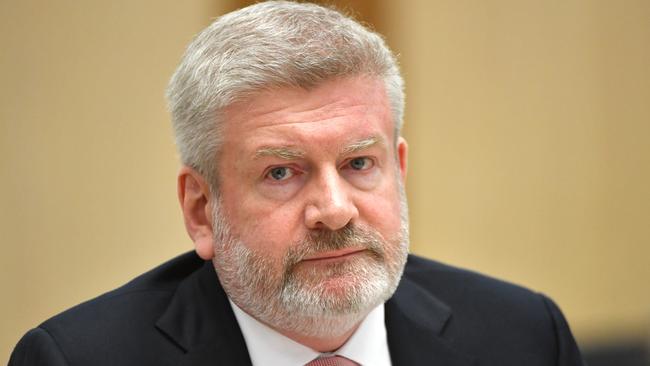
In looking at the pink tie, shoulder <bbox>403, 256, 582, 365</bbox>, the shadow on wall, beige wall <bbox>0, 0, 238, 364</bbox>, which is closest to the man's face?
the pink tie

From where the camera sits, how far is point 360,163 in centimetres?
240

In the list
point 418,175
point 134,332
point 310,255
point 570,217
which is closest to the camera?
point 310,255

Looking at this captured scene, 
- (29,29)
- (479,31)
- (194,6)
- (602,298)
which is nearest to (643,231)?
(602,298)

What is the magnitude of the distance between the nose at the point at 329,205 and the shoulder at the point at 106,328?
539 millimetres

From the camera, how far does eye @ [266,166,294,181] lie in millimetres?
2330

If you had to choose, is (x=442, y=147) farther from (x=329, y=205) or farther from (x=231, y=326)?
(x=329, y=205)

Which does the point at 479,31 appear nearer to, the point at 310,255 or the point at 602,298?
the point at 602,298

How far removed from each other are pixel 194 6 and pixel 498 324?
7.30 feet

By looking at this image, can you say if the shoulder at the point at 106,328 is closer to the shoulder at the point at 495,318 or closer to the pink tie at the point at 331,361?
the pink tie at the point at 331,361

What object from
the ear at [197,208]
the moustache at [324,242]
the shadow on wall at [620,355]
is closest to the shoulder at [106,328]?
the ear at [197,208]

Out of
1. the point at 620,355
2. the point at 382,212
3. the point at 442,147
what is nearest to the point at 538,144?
the point at 442,147

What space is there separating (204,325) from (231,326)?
0.07 metres

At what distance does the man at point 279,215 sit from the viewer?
7.58 feet

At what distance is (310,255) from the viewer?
2303mm
